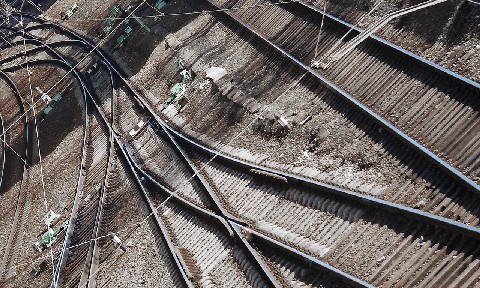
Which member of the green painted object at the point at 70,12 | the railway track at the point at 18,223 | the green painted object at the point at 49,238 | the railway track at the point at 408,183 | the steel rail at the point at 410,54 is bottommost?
the railway track at the point at 408,183

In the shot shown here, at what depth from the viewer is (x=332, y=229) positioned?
10859mm

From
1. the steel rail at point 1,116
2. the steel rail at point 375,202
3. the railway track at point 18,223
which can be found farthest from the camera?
the steel rail at point 1,116

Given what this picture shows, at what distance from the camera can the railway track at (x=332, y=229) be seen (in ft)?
29.4

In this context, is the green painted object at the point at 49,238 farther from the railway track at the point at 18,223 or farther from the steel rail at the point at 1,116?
the steel rail at the point at 1,116

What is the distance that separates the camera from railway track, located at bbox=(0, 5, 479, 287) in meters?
8.95

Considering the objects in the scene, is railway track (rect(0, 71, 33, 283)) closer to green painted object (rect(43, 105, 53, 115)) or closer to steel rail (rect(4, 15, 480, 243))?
green painted object (rect(43, 105, 53, 115))

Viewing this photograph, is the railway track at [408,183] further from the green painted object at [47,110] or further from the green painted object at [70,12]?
the green painted object at [70,12]

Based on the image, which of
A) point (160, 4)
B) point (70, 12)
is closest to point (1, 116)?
point (70, 12)

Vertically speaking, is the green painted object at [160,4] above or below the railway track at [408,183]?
above

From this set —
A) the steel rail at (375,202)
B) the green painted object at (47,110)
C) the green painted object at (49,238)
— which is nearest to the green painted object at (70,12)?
the green painted object at (47,110)

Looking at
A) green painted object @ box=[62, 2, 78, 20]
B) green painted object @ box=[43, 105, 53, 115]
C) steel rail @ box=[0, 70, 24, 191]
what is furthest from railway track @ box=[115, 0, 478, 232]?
green painted object @ box=[62, 2, 78, 20]

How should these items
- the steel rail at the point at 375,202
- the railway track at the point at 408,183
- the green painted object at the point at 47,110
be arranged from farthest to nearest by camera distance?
1. the green painted object at the point at 47,110
2. the railway track at the point at 408,183
3. the steel rail at the point at 375,202

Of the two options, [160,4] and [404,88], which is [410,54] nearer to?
[404,88]

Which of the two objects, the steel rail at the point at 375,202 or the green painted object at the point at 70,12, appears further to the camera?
the green painted object at the point at 70,12
